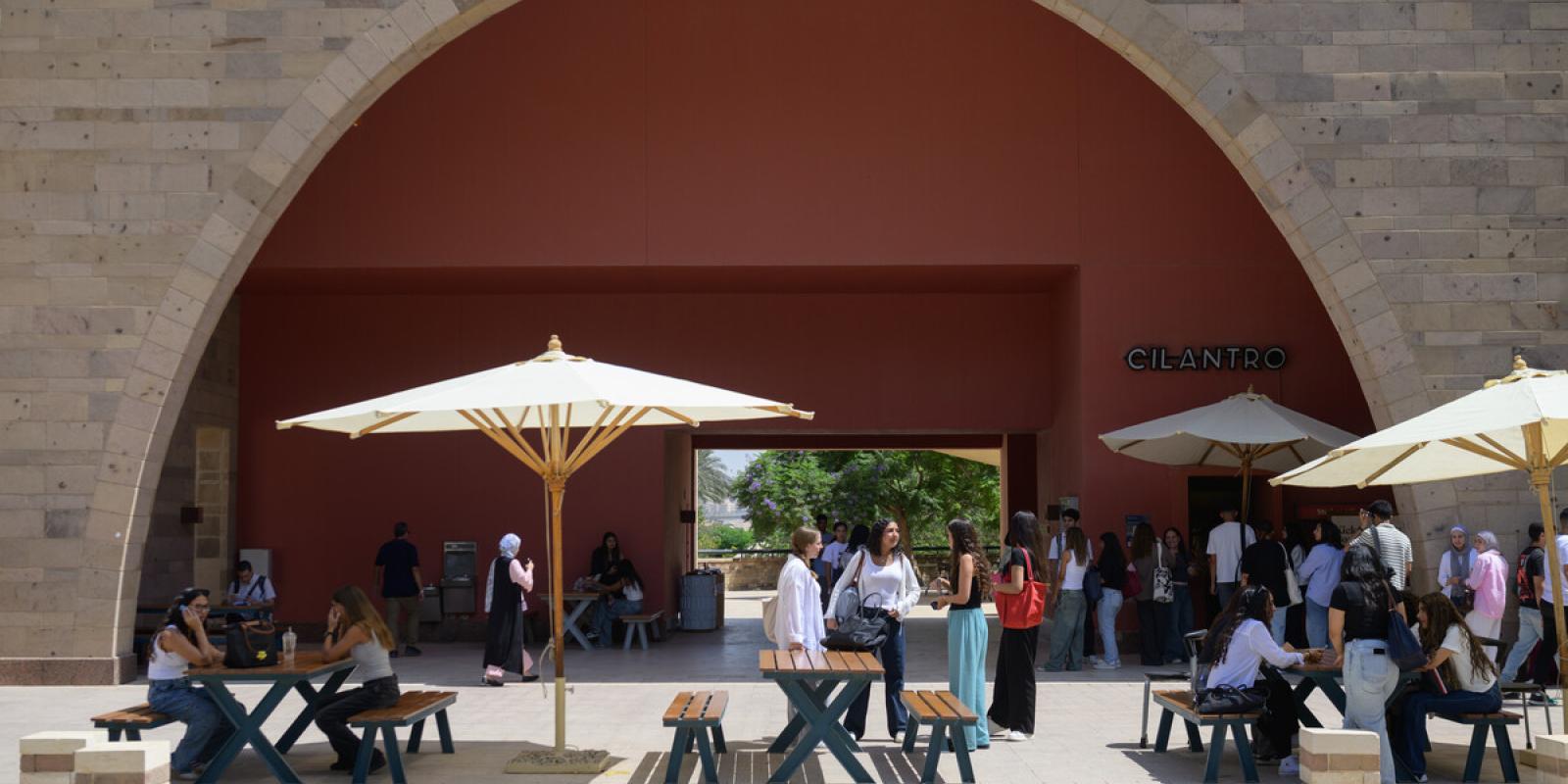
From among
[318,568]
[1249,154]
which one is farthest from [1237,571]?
[318,568]

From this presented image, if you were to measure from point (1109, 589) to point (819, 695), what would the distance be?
6748 mm

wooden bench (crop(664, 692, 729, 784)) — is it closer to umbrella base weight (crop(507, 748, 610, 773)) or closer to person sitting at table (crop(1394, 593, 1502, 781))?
Answer: umbrella base weight (crop(507, 748, 610, 773))

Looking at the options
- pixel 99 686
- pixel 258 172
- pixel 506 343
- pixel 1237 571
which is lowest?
pixel 99 686

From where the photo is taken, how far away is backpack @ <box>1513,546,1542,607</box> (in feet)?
35.1

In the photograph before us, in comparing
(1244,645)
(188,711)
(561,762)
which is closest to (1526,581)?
(1244,645)

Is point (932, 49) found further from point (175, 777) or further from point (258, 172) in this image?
point (175, 777)

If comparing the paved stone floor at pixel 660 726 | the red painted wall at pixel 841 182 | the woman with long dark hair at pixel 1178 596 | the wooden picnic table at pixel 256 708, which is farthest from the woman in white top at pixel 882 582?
the red painted wall at pixel 841 182

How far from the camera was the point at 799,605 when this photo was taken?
835cm

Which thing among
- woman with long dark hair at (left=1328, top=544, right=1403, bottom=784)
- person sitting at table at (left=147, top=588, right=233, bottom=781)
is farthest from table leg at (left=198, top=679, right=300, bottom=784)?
woman with long dark hair at (left=1328, top=544, right=1403, bottom=784)

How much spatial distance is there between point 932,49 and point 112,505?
8766 millimetres

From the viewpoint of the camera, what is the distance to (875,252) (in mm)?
15008

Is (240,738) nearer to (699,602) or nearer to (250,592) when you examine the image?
(250,592)

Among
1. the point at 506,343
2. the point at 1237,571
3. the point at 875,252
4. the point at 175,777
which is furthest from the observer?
the point at 506,343

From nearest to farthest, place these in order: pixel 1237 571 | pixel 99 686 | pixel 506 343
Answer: pixel 99 686 → pixel 1237 571 → pixel 506 343
